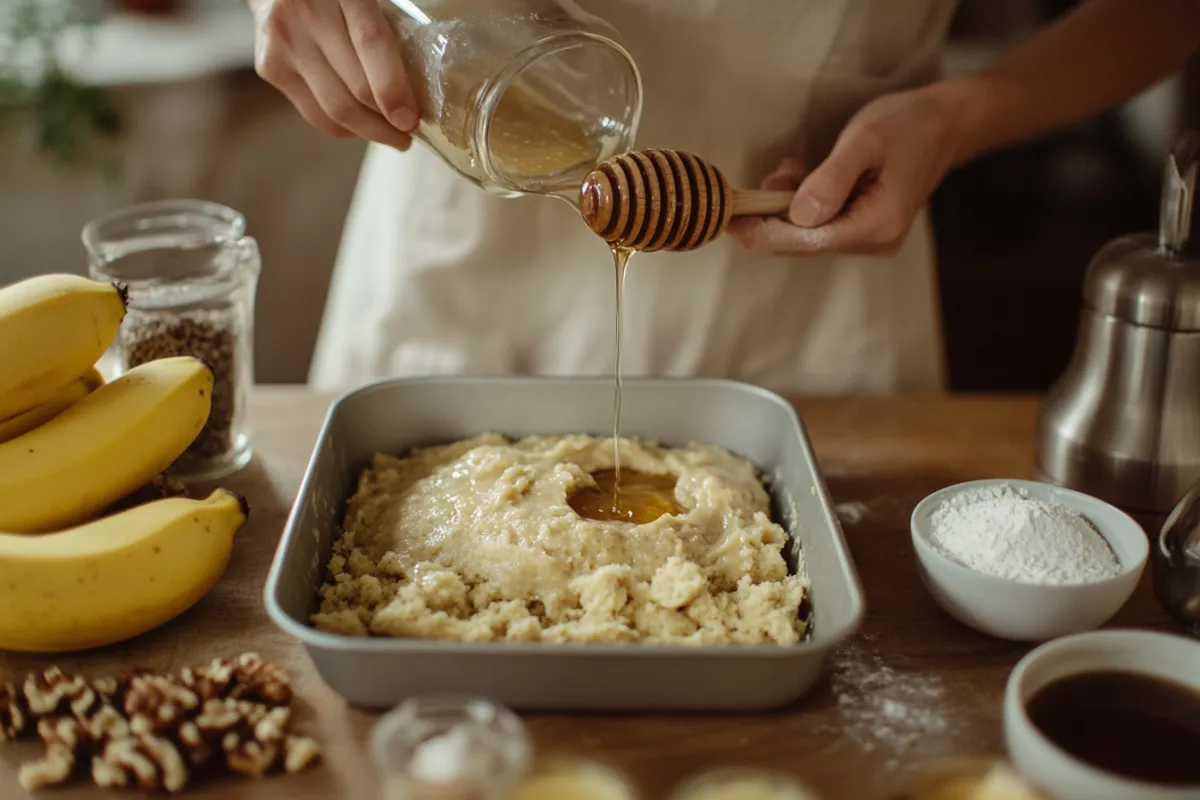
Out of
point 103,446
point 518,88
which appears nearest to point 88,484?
point 103,446

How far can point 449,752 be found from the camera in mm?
728

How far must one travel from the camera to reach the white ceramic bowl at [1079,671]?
2.53 feet

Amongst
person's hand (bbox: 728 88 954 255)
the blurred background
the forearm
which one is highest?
the forearm

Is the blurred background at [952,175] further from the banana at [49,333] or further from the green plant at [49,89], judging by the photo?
the banana at [49,333]

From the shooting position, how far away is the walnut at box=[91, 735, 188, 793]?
2.79ft

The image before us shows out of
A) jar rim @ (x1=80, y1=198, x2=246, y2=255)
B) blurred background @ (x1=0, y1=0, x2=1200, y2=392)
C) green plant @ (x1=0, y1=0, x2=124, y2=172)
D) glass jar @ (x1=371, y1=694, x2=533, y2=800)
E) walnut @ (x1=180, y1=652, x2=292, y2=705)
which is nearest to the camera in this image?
glass jar @ (x1=371, y1=694, x2=533, y2=800)

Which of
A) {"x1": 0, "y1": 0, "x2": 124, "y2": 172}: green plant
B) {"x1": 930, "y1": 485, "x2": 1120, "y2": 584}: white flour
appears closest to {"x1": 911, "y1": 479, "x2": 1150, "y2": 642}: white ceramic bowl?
{"x1": 930, "y1": 485, "x2": 1120, "y2": 584}: white flour

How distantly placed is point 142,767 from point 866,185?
0.99 metres

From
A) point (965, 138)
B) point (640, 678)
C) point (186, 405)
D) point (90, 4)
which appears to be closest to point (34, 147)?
point (90, 4)

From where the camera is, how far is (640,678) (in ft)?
2.97

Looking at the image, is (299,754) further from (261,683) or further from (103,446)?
(103,446)

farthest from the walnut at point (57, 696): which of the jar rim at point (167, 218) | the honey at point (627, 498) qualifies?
the jar rim at point (167, 218)

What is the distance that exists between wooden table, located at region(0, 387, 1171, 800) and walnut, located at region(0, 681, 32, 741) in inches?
0.5

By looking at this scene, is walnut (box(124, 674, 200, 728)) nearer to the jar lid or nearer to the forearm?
the jar lid
